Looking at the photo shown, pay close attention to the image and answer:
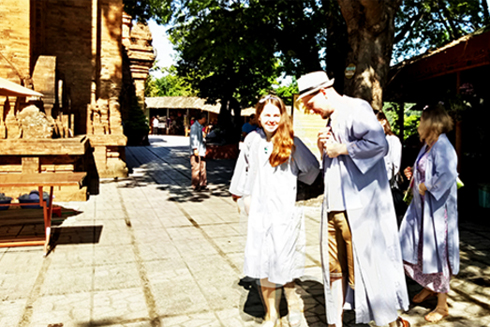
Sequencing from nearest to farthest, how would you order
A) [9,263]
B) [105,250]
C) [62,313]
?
[62,313] < [9,263] < [105,250]

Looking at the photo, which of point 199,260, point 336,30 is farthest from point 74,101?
point 199,260

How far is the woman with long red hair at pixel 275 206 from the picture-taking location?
334cm

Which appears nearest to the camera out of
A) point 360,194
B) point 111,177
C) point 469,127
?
point 360,194

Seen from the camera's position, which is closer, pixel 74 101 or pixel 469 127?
pixel 469 127

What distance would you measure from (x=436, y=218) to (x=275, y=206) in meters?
1.58

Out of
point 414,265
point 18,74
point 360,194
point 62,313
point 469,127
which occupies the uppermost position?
point 18,74

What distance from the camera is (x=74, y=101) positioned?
1309 centimetres

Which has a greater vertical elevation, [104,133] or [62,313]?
[104,133]

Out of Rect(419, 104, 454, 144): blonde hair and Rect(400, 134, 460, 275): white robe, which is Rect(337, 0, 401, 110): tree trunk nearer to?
Rect(419, 104, 454, 144): blonde hair

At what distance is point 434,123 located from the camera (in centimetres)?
390

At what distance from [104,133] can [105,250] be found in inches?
320

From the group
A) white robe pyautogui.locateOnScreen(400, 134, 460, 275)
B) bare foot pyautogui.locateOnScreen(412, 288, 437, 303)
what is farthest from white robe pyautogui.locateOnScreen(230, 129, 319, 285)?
bare foot pyautogui.locateOnScreen(412, 288, 437, 303)

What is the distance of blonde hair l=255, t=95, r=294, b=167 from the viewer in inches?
133

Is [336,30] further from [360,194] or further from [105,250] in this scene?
[360,194]
